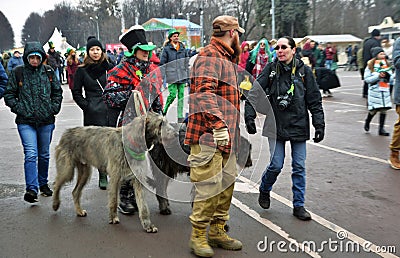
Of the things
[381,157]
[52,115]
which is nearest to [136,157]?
[52,115]

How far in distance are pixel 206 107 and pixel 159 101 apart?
5.73 ft

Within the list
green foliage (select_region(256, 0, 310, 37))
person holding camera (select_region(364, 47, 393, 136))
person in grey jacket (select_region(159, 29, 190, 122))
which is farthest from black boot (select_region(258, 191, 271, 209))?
green foliage (select_region(256, 0, 310, 37))

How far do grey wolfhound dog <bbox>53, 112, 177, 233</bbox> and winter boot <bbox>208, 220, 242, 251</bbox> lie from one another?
0.72 meters

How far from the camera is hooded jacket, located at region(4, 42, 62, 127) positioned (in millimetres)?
5699

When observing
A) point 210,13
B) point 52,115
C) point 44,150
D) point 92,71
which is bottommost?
point 44,150

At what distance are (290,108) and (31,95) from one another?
3375 millimetres

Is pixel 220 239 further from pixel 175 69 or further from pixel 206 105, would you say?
pixel 175 69

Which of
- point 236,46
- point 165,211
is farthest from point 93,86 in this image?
point 236,46

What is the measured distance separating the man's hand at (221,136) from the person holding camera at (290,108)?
1.22 m

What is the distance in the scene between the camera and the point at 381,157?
7.84 metres

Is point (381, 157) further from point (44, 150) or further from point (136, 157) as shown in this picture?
point (44, 150)

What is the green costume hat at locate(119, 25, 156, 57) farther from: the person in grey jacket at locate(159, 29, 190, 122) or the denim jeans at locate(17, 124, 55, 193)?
the denim jeans at locate(17, 124, 55, 193)

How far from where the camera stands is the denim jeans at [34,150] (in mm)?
5703
